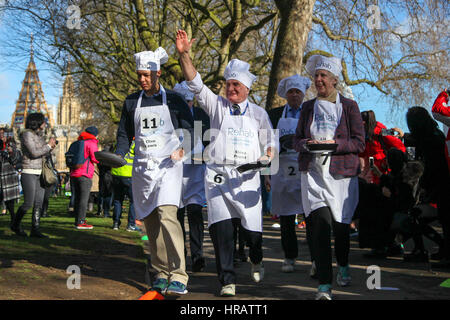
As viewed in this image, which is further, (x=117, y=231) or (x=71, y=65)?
(x=71, y=65)

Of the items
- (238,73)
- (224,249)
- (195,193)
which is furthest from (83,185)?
(224,249)

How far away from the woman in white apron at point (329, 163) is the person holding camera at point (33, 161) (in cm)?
525

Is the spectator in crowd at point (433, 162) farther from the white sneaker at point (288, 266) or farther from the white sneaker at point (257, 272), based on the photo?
the white sneaker at point (257, 272)

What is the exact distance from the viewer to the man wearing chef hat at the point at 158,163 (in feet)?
18.6

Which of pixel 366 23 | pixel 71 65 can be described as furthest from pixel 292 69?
pixel 71 65

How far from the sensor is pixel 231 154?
568cm

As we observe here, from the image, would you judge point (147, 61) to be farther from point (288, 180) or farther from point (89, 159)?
point (89, 159)

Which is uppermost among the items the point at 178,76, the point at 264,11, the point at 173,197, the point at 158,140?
the point at 264,11

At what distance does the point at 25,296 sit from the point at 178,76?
570 inches

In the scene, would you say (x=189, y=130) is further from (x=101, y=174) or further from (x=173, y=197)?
(x=101, y=174)

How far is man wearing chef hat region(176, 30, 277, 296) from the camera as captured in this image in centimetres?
557

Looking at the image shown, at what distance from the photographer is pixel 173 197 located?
18.7 feet

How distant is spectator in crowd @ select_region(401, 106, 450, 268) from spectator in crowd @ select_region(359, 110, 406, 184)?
1.01 m

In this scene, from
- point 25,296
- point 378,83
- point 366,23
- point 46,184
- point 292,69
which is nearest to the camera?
point 25,296
